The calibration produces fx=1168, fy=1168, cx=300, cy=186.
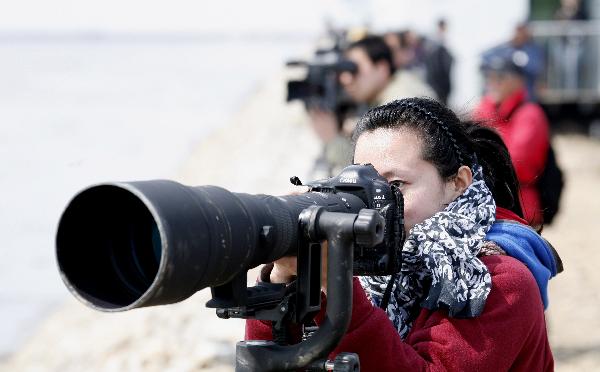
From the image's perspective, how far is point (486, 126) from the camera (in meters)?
2.74

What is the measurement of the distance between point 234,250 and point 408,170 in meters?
0.67

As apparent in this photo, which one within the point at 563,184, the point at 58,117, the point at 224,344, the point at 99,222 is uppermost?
the point at 99,222

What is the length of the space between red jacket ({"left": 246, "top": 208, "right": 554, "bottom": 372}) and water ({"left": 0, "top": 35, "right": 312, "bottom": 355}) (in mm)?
788

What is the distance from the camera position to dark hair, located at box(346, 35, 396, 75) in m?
5.85

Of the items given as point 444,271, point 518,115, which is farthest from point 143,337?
point 444,271

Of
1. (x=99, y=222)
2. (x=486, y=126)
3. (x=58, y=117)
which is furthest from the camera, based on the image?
(x=58, y=117)

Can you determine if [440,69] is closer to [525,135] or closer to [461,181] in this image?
[525,135]

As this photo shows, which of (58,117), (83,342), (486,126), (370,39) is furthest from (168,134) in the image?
(486,126)

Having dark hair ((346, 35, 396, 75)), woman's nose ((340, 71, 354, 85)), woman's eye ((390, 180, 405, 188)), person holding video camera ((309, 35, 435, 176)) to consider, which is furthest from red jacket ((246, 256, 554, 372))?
dark hair ((346, 35, 396, 75))

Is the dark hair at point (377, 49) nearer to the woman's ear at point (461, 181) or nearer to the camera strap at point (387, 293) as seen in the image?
the woman's ear at point (461, 181)

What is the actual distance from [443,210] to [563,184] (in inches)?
94.6

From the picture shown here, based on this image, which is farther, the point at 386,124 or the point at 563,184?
the point at 563,184

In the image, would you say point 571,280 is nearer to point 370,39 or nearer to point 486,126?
point 370,39

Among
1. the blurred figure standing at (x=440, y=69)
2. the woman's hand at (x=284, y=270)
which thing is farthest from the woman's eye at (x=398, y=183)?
the blurred figure standing at (x=440, y=69)
